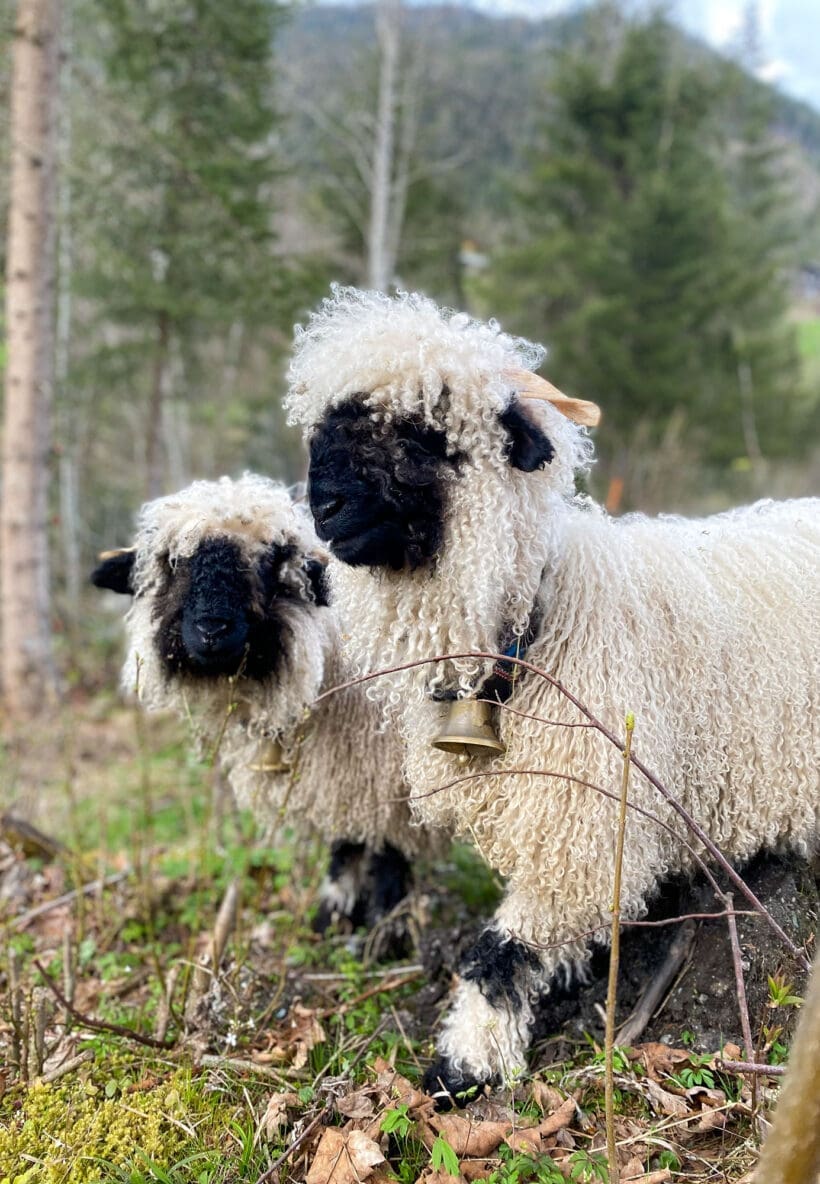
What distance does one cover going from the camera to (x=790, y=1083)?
4.36 feet

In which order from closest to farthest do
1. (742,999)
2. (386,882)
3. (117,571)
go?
1. (742,999)
2. (117,571)
3. (386,882)

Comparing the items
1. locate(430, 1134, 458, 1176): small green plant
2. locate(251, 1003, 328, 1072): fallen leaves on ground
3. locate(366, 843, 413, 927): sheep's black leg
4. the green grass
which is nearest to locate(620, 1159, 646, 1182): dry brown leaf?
locate(430, 1134, 458, 1176): small green plant

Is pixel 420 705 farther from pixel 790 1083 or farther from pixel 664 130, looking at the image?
pixel 664 130

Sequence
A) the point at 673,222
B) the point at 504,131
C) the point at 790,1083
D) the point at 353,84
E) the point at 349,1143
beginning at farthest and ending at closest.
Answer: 1. the point at 504,131
2. the point at 353,84
3. the point at 673,222
4. the point at 349,1143
5. the point at 790,1083

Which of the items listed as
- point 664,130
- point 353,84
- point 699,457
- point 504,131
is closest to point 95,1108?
point 699,457

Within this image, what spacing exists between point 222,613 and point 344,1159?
1974 mm

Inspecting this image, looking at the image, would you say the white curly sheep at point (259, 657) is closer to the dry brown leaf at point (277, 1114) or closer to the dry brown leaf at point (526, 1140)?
the dry brown leaf at point (277, 1114)

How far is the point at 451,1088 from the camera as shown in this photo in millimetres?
2771

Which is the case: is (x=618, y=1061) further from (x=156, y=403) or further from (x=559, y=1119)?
(x=156, y=403)

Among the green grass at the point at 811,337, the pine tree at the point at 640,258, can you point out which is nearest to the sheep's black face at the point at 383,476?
the pine tree at the point at 640,258

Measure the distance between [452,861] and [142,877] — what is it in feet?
6.26

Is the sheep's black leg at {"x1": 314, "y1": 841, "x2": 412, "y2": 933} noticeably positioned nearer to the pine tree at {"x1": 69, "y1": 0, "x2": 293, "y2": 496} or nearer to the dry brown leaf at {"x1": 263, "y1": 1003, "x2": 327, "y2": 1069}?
the dry brown leaf at {"x1": 263, "y1": 1003, "x2": 327, "y2": 1069}

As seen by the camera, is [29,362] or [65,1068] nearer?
[65,1068]

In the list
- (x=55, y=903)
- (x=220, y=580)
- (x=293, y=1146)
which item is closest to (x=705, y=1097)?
(x=293, y=1146)
